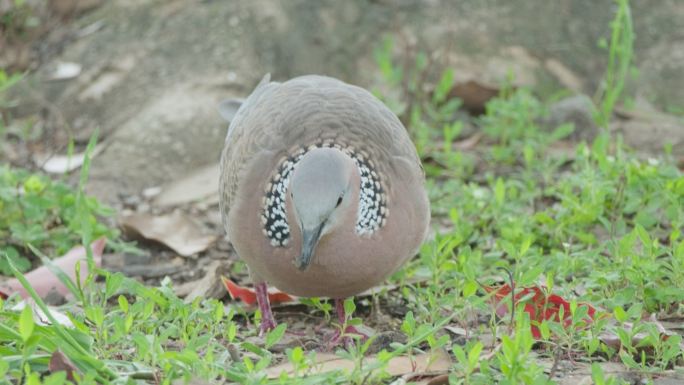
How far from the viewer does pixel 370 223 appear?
351 centimetres

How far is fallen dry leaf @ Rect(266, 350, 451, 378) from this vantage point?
309 cm

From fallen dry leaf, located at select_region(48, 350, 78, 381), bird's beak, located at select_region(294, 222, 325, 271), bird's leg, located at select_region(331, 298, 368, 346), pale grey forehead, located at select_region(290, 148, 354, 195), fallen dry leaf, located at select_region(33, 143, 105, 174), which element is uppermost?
pale grey forehead, located at select_region(290, 148, 354, 195)

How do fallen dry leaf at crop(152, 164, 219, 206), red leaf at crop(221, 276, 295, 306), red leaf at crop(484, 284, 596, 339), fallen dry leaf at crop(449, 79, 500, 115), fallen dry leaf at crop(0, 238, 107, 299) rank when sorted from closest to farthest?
red leaf at crop(484, 284, 596, 339) → fallen dry leaf at crop(0, 238, 107, 299) → red leaf at crop(221, 276, 295, 306) → fallen dry leaf at crop(152, 164, 219, 206) → fallen dry leaf at crop(449, 79, 500, 115)

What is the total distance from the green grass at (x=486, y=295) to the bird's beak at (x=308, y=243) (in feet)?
0.95

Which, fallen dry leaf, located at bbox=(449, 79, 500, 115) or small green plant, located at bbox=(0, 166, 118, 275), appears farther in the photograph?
fallen dry leaf, located at bbox=(449, 79, 500, 115)

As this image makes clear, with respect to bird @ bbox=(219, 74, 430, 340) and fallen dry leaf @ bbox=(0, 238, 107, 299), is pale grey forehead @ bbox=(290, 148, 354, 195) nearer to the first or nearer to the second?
bird @ bbox=(219, 74, 430, 340)

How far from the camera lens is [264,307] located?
4.01m

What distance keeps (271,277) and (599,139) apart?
2.37m

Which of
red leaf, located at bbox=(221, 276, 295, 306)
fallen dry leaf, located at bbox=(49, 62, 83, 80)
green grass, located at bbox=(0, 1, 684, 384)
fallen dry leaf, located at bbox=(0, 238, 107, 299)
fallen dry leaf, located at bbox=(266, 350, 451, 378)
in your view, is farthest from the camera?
fallen dry leaf, located at bbox=(49, 62, 83, 80)

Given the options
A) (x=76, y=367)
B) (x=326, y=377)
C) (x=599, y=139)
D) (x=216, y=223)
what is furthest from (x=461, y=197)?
(x=76, y=367)

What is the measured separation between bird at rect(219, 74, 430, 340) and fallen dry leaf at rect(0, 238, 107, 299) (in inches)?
28.1

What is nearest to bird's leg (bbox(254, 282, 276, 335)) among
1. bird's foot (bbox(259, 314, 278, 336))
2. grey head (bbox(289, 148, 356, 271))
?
bird's foot (bbox(259, 314, 278, 336))

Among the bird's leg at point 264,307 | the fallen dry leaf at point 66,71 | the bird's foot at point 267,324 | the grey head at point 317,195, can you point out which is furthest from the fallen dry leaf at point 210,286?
the fallen dry leaf at point 66,71

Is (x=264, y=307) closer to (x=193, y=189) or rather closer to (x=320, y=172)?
(x=320, y=172)
